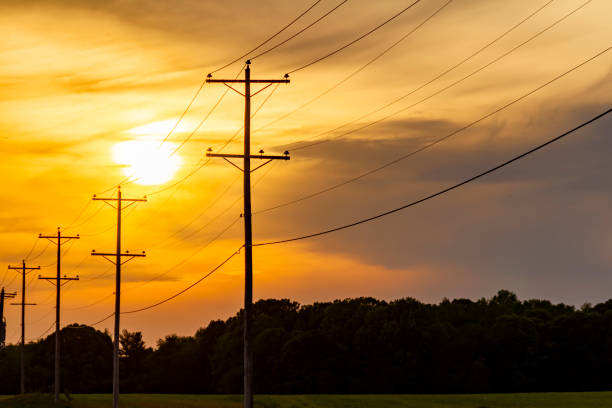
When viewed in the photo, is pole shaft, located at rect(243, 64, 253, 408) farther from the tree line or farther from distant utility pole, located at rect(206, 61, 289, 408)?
the tree line

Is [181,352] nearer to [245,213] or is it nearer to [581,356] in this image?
[581,356]

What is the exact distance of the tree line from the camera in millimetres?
133500

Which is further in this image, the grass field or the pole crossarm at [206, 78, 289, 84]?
the grass field

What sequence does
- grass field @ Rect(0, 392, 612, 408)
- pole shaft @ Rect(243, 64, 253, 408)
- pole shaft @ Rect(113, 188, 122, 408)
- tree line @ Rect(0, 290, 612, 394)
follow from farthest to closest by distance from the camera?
tree line @ Rect(0, 290, 612, 394) < grass field @ Rect(0, 392, 612, 408) < pole shaft @ Rect(113, 188, 122, 408) < pole shaft @ Rect(243, 64, 253, 408)

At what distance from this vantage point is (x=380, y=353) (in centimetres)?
14975

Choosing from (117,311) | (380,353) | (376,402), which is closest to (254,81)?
(117,311)

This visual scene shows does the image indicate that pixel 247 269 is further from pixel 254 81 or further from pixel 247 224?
pixel 254 81

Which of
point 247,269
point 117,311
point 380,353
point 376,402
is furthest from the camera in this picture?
point 380,353

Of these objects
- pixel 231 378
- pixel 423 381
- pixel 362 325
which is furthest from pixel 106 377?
pixel 423 381

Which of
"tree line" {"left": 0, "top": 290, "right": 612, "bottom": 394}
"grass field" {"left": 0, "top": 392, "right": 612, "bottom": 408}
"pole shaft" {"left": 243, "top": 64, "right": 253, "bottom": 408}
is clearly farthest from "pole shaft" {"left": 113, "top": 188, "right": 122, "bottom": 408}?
"tree line" {"left": 0, "top": 290, "right": 612, "bottom": 394}

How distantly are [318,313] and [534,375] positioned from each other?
162 ft

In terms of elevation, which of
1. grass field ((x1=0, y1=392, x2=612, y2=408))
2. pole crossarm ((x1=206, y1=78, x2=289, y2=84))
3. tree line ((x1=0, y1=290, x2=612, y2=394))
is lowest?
grass field ((x1=0, y1=392, x2=612, y2=408))

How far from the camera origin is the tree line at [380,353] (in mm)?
133500

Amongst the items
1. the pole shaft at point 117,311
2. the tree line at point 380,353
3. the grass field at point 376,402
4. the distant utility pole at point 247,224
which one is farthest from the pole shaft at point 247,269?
the tree line at point 380,353
